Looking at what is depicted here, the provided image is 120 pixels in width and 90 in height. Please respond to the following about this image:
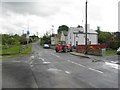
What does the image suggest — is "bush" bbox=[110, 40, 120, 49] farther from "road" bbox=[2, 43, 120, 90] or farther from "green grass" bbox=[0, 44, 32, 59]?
"road" bbox=[2, 43, 120, 90]

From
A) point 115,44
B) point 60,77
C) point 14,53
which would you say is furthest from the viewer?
point 115,44

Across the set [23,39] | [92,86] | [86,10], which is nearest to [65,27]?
[23,39]

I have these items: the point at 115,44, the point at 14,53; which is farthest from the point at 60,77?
the point at 115,44

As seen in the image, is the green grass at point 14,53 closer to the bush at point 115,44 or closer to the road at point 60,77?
the bush at point 115,44

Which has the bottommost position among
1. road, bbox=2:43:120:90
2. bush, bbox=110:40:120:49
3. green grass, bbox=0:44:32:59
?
green grass, bbox=0:44:32:59

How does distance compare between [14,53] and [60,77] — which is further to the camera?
[14,53]

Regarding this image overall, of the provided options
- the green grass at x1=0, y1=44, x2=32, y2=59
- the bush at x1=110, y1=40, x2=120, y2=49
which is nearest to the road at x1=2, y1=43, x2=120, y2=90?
the green grass at x1=0, y1=44, x2=32, y2=59

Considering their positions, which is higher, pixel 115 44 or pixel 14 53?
pixel 115 44

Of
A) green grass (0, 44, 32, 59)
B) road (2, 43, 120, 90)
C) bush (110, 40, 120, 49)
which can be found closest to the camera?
road (2, 43, 120, 90)

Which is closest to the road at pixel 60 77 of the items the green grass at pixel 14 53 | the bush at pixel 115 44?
the green grass at pixel 14 53

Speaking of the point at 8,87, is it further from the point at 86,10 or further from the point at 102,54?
the point at 86,10

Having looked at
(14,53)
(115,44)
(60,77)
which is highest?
(115,44)

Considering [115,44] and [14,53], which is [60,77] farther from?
[115,44]

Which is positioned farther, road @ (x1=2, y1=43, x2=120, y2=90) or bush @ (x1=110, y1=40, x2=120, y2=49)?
bush @ (x1=110, y1=40, x2=120, y2=49)
